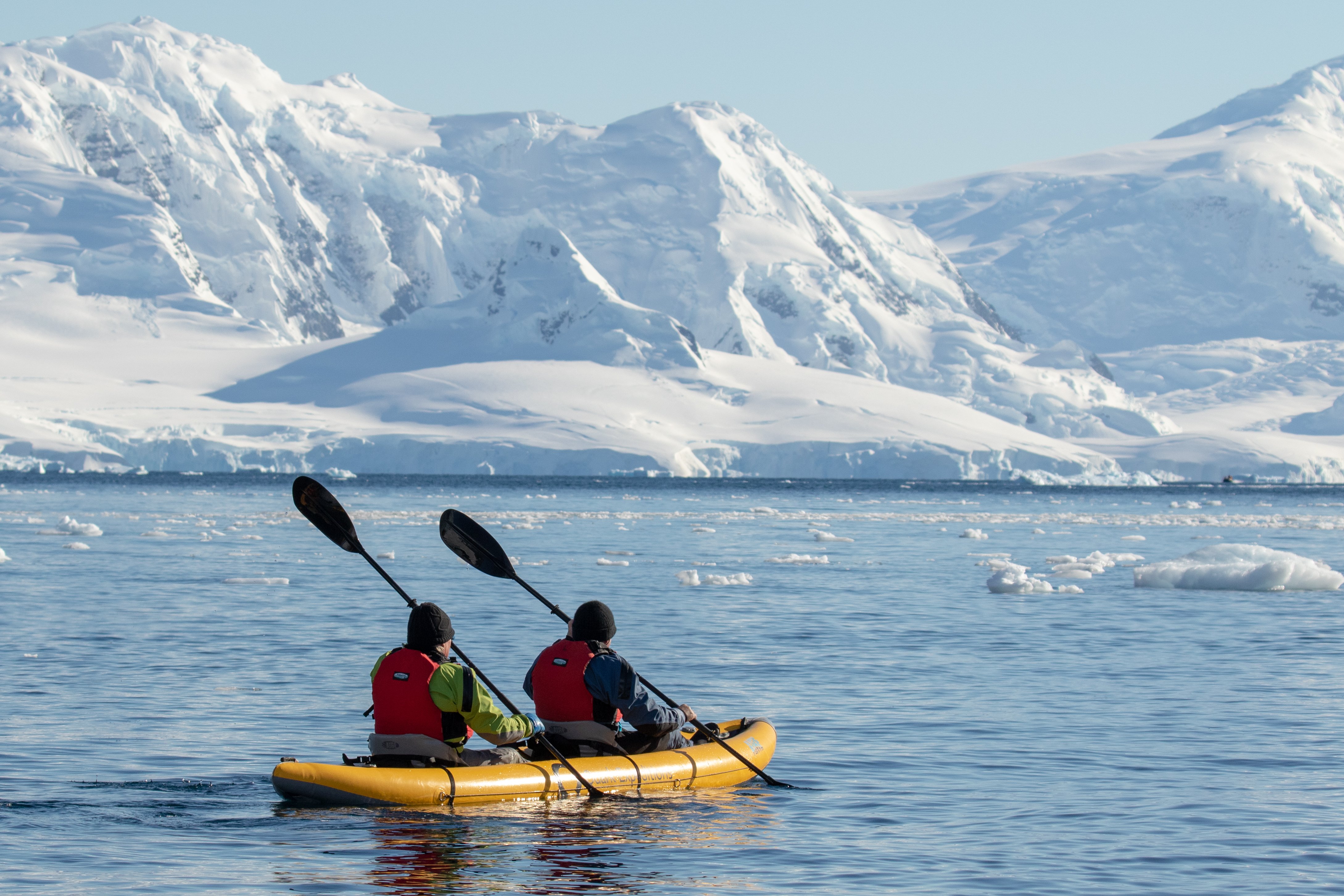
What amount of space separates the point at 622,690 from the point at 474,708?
1.09 meters

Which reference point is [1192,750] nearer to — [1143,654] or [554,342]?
[1143,654]

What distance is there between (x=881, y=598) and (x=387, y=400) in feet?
316

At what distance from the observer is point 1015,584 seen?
87.5 feet

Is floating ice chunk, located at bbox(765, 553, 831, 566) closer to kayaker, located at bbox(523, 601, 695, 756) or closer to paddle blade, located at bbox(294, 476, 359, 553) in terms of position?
paddle blade, located at bbox(294, 476, 359, 553)

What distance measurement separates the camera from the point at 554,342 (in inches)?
5084

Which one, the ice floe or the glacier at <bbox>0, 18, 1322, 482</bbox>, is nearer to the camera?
the ice floe

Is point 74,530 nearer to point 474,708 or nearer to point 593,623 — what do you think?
point 593,623

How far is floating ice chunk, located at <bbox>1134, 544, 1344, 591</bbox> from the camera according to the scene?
87.6 ft

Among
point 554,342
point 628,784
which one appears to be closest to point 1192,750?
point 628,784

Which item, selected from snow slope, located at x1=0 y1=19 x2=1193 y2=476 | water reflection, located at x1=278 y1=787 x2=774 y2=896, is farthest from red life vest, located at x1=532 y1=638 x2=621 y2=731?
snow slope, located at x1=0 y1=19 x2=1193 y2=476

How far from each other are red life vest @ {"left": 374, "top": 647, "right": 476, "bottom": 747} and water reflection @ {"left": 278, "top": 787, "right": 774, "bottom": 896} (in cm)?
50

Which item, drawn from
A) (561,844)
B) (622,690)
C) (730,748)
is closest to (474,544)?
(730,748)

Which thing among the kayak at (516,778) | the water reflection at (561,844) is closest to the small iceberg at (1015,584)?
the kayak at (516,778)

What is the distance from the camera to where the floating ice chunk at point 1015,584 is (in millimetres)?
26656
